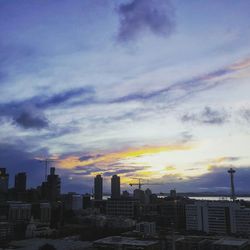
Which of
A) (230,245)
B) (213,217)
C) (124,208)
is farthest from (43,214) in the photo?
(230,245)

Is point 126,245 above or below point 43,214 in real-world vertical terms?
below

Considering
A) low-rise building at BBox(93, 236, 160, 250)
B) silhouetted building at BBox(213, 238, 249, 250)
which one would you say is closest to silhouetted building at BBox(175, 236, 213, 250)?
silhouetted building at BBox(213, 238, 249, 250)

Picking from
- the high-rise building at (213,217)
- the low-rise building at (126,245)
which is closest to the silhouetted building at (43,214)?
the high-rise building at (213,217)

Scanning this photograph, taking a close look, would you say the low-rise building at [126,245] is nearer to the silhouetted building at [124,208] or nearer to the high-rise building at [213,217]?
the high-rise building at [213,217]

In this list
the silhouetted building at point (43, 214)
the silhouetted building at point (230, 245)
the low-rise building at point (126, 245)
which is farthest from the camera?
the silhouetted building at point (43, 214)

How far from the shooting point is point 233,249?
4709cm

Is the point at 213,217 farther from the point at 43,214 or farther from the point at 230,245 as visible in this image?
the point at 43,214

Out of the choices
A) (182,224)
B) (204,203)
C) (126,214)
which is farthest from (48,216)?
(204,203)

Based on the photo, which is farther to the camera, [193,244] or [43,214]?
[43,214]

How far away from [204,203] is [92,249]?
146ft

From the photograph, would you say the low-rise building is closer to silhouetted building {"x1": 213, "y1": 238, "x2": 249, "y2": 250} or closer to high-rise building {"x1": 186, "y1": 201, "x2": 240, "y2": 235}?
silhouetted building {"x1": 213, "y1": 238, "x2": 249, "y2": 250}

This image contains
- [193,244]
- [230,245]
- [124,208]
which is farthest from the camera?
[124,208]

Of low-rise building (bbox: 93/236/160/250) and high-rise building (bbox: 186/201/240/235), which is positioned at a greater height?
high-rise building (bbox: 186/201/240/235)

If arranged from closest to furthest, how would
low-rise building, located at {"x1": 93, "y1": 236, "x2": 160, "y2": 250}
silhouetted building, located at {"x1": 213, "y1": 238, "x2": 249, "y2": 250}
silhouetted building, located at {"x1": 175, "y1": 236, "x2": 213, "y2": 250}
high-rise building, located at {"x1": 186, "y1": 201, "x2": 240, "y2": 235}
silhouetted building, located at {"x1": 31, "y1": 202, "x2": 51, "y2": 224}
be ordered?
1. silhouetted building, located at {"x1": 213, "y1": 238, "x2": 249, "y2": 250}
2. silhouetted building, located at {"x1": 175, "y1": 236, "x2": 213, "y2": 250}
3. low-rise building, located at {"x1": 93, "y1": 236, "x2": 160, "y2": 250}
4. high-rise building, located at {"x1": 186, "y1": 201, "x2": 240, "y2": 235}
5. silhouetted building, located at {"x1": 31, "y1": 202, "x2": 51, "y2": 224}
